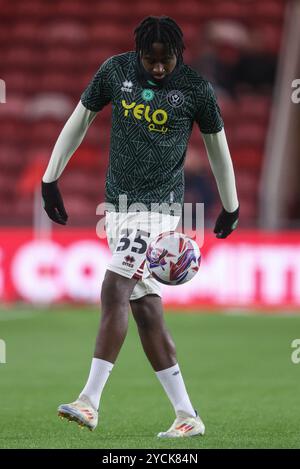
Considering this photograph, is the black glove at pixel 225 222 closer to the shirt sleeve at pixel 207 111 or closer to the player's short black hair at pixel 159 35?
the shirt sleeve at pixel 207 111

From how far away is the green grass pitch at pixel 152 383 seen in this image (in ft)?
20.4

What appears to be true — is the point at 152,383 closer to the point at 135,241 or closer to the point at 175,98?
the point at 135,241

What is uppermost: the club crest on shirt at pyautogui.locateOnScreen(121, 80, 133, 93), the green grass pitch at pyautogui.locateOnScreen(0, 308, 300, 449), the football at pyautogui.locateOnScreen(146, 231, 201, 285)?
the club crest on shirt at pyautogui.locateOnScreen(121, 80, 133, 93)

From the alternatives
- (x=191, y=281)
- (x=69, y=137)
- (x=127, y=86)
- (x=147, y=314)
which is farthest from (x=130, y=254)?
(x=191, y=281)

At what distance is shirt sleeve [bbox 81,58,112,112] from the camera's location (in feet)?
20.5

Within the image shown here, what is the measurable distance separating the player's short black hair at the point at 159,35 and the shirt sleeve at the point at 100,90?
0.24 m

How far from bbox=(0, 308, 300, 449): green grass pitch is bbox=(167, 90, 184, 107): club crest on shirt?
171 cm

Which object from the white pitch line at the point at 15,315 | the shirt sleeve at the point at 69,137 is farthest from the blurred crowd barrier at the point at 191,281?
the shirt sleeve at the point at 69,137

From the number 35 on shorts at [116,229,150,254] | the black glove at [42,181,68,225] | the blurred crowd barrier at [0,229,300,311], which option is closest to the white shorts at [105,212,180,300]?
the number 35 on shorts at [116,229,150,254]

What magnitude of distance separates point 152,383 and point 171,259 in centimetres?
311

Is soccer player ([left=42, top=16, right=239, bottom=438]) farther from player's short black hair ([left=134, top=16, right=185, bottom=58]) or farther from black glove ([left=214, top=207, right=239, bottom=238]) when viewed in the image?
black glove ([left=214, top=207, right=239, bottom=238])

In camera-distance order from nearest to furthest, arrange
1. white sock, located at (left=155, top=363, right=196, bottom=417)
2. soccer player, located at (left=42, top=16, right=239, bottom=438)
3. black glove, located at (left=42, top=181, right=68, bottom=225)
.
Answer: soccer player, located at (left=42, top=16, right=239, bottom=438) → white sock, located at (left=155, top=363, right=196, bottom=417) → black glove, located at (left=42, top=181, right=68, bottom=225)
